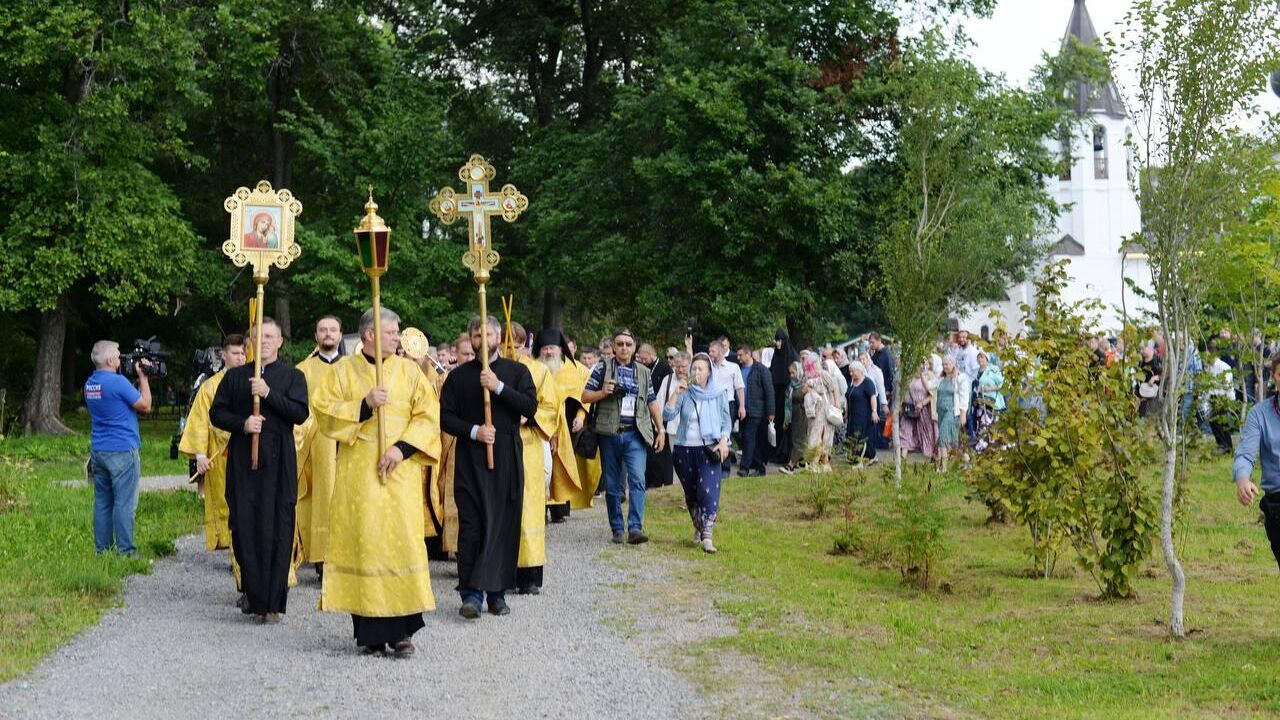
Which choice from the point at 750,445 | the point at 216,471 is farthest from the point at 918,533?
the point at 750,445

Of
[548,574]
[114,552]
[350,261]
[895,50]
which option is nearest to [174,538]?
[114,552]

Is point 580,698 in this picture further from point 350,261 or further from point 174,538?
point 350,261

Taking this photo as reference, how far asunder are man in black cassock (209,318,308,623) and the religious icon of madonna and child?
2.63 ft

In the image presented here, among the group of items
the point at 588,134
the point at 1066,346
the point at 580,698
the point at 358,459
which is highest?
the point at 588,134

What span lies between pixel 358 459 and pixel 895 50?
23.8 metres

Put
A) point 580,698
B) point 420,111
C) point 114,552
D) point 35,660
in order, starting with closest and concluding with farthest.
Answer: point 580,698, point 35,660, point 114,552, point 420,111

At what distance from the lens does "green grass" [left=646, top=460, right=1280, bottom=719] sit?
7.76m

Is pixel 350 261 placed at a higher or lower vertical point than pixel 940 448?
higher

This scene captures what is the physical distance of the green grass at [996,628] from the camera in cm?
776

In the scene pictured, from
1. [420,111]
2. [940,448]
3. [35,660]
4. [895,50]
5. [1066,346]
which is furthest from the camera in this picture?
[420,111]

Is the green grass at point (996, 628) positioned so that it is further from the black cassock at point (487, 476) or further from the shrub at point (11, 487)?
the shrub at point (11, 487)

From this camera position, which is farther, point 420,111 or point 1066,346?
point 420,111

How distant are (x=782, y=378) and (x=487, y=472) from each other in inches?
501

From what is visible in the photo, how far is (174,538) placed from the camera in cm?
1412
